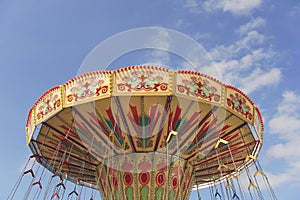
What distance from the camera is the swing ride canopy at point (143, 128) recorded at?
7887 millimetres

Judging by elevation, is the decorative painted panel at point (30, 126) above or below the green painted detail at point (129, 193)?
above

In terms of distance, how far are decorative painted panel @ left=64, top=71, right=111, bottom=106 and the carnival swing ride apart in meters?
0.02

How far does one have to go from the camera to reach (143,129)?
30.9ft

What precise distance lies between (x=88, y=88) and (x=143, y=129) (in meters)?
2.24

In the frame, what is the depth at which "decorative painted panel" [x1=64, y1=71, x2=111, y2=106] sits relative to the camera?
7.84 meters

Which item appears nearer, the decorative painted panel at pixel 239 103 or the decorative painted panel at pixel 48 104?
the decorative painted panel at pixel 48 104

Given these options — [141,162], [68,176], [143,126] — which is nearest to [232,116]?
[143,126]

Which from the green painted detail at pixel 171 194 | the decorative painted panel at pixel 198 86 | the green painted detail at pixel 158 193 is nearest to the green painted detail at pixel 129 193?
the green painted detail at pixel 158 193

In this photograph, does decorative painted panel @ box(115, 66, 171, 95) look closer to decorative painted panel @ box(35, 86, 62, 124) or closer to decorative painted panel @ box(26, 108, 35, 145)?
decorative painted panel @ box(35, 86, 62, 124)

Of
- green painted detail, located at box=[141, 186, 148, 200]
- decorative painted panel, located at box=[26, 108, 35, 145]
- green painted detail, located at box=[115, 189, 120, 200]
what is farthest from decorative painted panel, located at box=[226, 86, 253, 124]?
decorative painted panel, located at box=[26, 108, 35, 145]

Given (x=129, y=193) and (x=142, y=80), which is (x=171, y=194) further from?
(x=142, y=80)

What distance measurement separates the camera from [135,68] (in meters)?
7.82

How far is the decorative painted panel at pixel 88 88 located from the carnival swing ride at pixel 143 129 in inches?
1.0

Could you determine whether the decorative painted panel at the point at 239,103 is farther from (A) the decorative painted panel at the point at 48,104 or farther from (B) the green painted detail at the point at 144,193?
(A) the decorative painted panel at the point at 48,104
